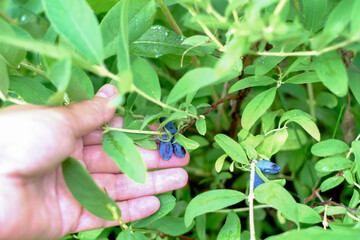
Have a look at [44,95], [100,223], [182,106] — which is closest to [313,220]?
[182,106]

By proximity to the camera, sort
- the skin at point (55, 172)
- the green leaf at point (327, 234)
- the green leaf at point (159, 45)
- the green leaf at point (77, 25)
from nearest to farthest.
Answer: the green leaf at point (327, 234) → the green leaf at point (77, 25) → the skin at point (55, 172) → the green leaf at point (159, 45)

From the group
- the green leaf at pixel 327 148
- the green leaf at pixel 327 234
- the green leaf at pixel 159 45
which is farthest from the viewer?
the green leaf at pixel 159 45

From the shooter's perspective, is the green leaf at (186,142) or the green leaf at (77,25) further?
the green leaf at (186,142)

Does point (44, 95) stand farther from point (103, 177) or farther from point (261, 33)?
point (261, 33)

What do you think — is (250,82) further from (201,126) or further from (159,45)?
(159,45)

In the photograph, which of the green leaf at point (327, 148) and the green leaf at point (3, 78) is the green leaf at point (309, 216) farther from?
the green leaf at point (3, 78)

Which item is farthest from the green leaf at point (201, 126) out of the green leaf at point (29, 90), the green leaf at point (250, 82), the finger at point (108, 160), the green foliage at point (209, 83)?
the green leaf at point (29, 90)
